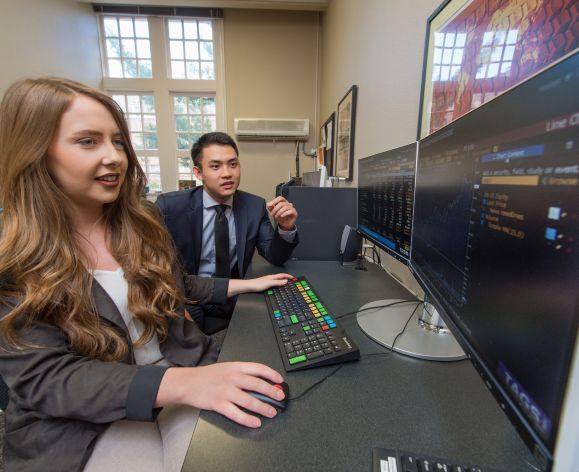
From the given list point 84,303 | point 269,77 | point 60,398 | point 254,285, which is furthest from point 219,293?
point 269,77

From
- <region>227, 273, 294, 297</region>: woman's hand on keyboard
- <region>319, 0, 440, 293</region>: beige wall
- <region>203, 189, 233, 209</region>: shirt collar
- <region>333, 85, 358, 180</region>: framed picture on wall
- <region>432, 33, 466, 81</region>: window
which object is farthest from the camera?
<region>333, 85, 358, 180</region>: framed picture on wall

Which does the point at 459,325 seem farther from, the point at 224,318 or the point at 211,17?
the point at 211,17

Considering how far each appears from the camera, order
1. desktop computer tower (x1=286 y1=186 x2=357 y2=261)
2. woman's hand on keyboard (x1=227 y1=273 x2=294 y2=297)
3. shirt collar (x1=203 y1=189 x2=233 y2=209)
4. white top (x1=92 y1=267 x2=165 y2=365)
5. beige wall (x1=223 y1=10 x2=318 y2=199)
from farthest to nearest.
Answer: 1. beige wall (x1=223 y1=10 x2=318 y2=199)
2. shirt collar (x1=203 y1=189 x2=233 y2=209)
3. desktop computer tower (x1=286 y1=186 x2=357 y2=261)
4. woman's hand on keyboard (x1=227 y1=273 x2=294 y2=297)
5. white top (x1=92 y1=267 x2=165 y2=365)

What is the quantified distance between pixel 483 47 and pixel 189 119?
386 cm


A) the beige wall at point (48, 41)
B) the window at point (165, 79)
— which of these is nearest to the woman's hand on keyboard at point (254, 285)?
the beige wall at point (48, 41)

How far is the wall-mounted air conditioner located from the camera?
371cm

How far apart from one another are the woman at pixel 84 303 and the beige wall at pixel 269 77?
124 inches

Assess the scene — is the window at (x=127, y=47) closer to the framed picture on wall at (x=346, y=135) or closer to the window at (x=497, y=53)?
the framed picture on wall at (x=346, y=135)

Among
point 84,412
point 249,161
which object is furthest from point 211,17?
point 84,412

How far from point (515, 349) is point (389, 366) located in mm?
329

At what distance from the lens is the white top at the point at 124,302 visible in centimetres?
72

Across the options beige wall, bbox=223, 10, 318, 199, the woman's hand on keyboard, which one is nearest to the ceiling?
beige wall, bbox=223, 10, 318, 199

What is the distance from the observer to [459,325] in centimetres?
45

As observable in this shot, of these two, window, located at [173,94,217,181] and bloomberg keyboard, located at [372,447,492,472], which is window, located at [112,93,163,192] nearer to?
window, located at [173,94,217,181]
